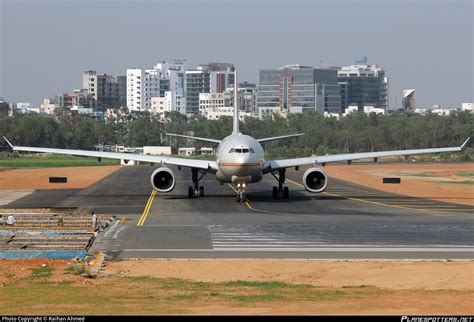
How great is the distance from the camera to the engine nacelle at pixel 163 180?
6462cm

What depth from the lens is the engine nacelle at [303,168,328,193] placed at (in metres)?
65.1

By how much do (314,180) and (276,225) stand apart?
16.2m

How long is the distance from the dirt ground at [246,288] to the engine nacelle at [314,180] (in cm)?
2923

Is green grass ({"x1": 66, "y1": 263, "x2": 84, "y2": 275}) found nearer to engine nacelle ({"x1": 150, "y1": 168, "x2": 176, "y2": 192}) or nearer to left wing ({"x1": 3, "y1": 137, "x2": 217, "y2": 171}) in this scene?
engine nacelle ({"x1": 150, "y1": 168, "x2": 176, "y2": 192})

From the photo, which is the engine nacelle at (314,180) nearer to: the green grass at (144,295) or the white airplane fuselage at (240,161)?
the white airplane fuselage at (240,161)

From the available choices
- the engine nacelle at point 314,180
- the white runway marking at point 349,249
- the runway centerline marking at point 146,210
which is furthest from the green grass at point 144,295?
the engine nacelle at point 314,180

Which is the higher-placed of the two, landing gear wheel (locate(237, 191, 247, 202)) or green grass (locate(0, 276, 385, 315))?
landing gear wheel (locate(237, 191, 247, 202))

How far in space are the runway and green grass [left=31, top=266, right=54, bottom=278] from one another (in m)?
3.69

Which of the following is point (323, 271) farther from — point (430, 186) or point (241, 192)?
point (430, 186)

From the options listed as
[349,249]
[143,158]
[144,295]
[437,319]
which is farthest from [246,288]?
[143,158]

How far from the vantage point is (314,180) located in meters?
65.6

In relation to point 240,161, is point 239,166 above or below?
below

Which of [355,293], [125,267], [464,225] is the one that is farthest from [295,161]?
[355,293]

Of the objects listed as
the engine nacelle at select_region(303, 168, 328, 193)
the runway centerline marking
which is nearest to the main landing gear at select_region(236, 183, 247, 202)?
the engine nacelle at select_region(303, 168, 328, 193)
